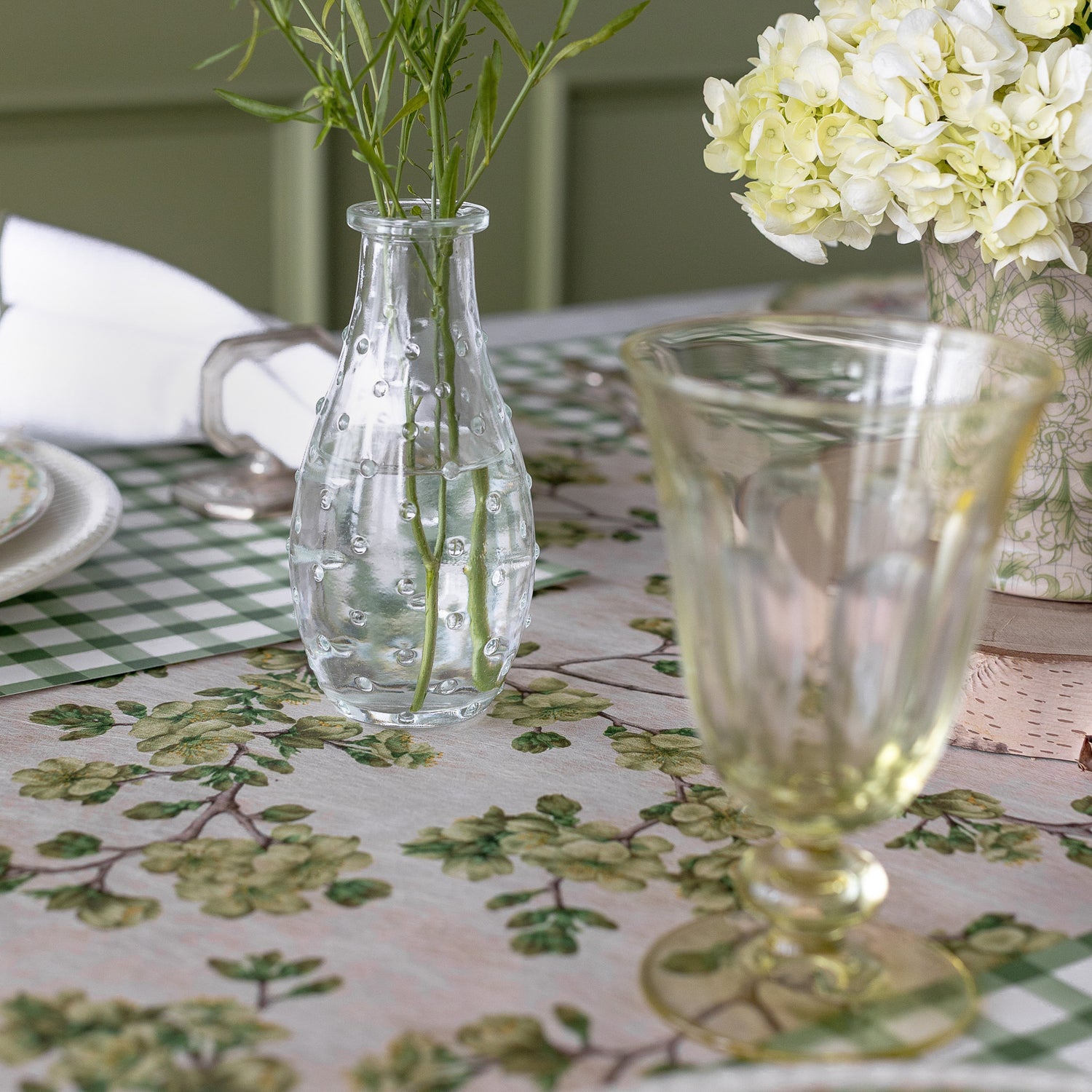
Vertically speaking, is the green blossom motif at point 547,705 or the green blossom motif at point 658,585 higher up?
the green blossom motif at point 658,585

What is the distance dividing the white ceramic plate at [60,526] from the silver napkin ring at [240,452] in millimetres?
94

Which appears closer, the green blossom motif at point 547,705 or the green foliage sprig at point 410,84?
the green foliage sprig at point 410,84

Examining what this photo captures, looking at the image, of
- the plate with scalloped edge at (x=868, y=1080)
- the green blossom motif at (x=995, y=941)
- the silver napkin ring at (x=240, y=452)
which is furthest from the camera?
the silver napkin ring at (x=240, y=452)

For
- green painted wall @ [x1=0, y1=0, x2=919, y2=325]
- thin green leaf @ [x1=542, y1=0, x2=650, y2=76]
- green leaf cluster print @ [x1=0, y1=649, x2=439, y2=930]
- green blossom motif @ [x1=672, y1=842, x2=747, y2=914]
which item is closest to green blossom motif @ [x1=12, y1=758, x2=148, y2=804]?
green leaf cluster print @ [x1=0, y1=649, x2=439, y2=930]

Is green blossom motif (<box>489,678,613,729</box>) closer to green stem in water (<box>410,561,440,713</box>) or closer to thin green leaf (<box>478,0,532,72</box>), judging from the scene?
green stem in water (<box>410,561,440,713</box>)

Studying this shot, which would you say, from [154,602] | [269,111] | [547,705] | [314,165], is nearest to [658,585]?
[547,705]

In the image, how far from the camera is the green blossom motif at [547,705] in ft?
2.14

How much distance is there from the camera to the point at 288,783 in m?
0.59

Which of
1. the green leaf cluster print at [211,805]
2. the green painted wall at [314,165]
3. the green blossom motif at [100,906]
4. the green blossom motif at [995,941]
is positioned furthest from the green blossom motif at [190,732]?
the green painted wall at [314,165]

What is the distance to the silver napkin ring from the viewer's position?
930mm

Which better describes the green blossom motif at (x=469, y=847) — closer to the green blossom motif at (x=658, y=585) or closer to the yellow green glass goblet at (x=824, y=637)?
the yellow green glass goblet at (x=824, y=637)

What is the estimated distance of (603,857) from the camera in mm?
538

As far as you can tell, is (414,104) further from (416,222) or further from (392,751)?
(392,751)

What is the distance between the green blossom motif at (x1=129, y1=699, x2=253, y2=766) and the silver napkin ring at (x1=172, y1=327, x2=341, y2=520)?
0.28 meters
